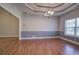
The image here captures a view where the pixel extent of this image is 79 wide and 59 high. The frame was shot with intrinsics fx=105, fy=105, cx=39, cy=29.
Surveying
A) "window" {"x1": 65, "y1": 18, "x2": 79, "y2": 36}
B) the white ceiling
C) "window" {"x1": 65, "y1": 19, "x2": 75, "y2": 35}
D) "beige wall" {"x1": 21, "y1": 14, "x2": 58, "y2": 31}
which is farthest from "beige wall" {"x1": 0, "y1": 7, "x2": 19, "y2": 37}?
"window" {"x1": 65, "y1": 18, "x2": 79, "y2": 36}

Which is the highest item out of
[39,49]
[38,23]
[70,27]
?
[38,23]

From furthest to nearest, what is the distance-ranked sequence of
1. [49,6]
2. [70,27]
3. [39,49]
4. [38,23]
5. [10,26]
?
[10,26], [38,23], [70,27], [49,6], [39,49]

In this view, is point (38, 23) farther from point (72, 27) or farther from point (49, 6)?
point (49, 6)

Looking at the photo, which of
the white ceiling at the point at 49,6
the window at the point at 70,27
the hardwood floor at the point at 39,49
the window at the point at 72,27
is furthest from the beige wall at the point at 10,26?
the window at the point at 72,27

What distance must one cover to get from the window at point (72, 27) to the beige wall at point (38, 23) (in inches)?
85.0

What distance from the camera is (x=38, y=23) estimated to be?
1129cm

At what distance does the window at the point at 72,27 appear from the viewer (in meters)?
7.84

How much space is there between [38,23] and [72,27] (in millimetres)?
3941

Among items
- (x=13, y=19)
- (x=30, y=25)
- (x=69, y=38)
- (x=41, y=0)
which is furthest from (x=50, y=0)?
(x=13, y=19)

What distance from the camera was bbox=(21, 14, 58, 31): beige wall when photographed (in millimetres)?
11009

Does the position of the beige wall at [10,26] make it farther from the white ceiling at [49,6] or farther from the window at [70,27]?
the window at [70,27]

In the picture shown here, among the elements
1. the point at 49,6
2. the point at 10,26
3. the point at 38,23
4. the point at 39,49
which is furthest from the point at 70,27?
the point at 10,26

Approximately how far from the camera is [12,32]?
1188cm

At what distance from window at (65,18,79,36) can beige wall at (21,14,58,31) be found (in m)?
2.16
